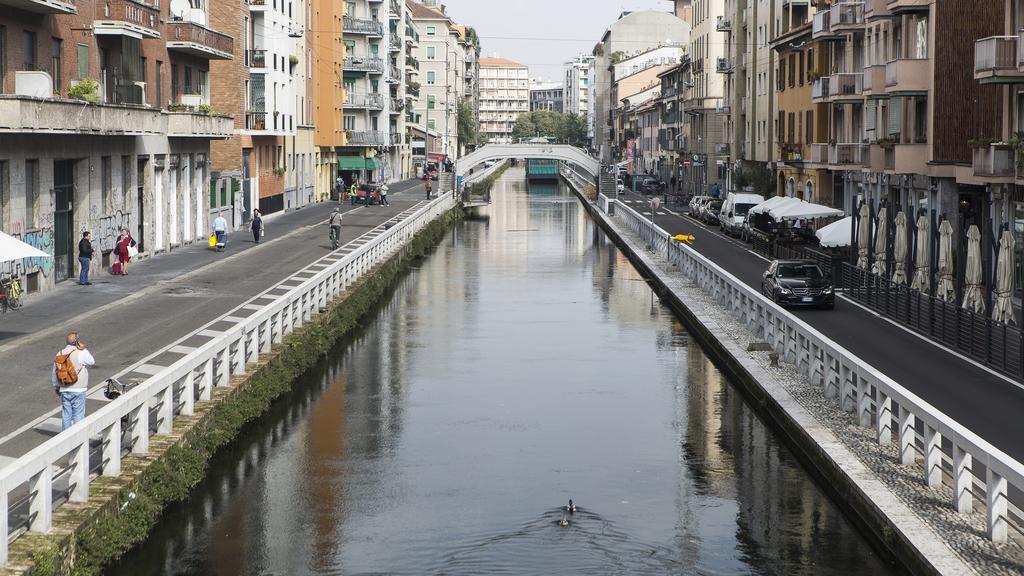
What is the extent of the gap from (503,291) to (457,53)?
477 feet

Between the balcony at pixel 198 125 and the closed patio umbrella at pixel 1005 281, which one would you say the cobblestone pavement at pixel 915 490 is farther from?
the balcony at pixel 198 125

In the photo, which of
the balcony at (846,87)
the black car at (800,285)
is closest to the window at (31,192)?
the black car at (800,285)

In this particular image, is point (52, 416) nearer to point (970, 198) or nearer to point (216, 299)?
point (216, 299)

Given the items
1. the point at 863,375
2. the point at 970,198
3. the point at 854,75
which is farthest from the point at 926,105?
the point at 863,375

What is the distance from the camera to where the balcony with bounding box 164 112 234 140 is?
154 ft

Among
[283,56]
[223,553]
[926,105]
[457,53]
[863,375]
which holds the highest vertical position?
[457,53]

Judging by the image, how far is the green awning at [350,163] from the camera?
9644 cm

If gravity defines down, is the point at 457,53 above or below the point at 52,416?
above

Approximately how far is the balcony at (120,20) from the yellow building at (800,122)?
3040cm

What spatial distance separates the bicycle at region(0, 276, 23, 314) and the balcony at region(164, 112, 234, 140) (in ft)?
51.5

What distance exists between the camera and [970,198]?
143ft

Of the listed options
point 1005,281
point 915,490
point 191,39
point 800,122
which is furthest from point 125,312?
point 800,122

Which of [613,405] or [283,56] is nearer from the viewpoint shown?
[613,405]

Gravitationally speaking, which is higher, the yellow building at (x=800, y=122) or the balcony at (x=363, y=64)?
the balcony at (x=363, y=64)
